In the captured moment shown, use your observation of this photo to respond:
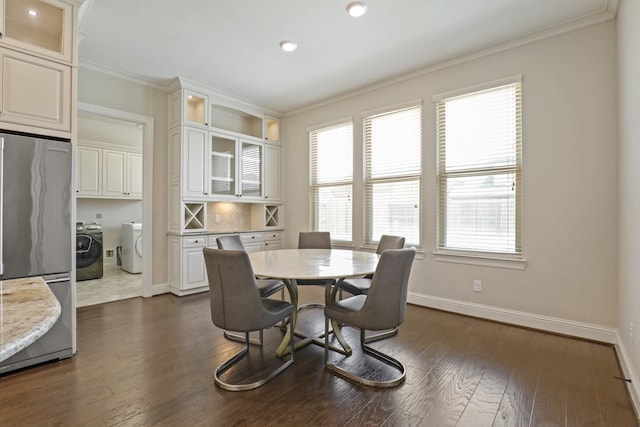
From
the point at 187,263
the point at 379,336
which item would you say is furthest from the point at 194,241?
the point at 379,336

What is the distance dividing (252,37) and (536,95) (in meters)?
2.79

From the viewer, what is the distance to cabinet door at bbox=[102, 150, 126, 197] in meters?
5.71

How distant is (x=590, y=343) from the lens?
271 centimetres

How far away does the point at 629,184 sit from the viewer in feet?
7.20

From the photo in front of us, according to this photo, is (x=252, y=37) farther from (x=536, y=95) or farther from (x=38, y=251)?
(x=536, y=95)

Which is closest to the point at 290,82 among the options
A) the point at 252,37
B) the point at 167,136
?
the point at 252,37

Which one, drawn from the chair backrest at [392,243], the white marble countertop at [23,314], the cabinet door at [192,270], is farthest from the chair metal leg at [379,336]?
the cabinet door at [192,270]

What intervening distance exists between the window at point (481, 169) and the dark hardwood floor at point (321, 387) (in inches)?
38.9

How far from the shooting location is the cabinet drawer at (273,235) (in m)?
5.16

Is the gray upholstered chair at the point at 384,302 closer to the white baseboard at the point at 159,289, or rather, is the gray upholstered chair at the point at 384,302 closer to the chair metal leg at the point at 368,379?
the chair metal leg at the point at 368,379

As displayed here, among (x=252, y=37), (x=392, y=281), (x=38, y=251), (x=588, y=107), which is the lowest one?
(x=392, y=281)

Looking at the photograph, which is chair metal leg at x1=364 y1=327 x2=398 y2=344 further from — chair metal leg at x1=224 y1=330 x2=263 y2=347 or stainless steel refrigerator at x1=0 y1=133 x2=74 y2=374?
stainless steel refrigerator at x1=0 y1=133 x2=74 y2=374

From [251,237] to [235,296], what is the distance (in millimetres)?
2948

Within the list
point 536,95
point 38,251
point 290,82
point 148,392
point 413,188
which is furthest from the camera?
point 290,82
